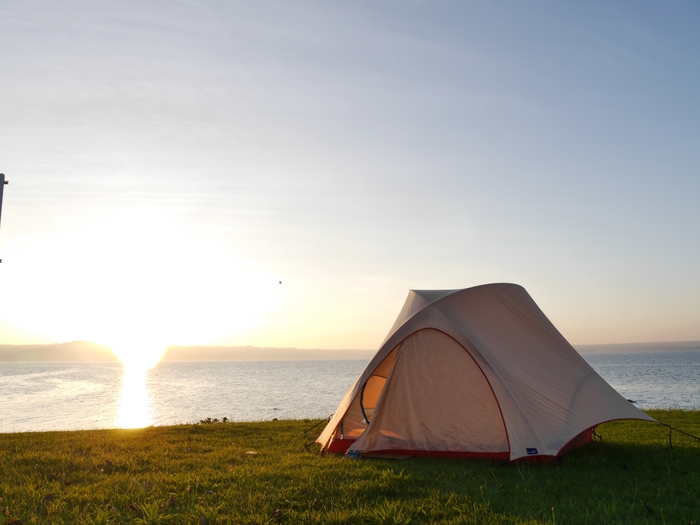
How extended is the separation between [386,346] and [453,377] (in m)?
1.28

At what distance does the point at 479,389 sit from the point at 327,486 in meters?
3.27

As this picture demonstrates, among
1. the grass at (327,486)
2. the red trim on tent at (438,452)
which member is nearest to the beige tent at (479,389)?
the red trim on tent at (438,452)

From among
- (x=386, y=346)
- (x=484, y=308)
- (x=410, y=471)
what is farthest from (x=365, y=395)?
(x=410, y=471)

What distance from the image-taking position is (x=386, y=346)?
9188 millimetres

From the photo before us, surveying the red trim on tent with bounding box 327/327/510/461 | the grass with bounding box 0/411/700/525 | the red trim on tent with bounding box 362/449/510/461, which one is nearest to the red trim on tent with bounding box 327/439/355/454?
the red trim on tent with bounding box 327/327/510/461

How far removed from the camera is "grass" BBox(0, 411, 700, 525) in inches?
210

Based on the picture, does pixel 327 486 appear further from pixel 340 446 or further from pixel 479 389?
pixel 479 389

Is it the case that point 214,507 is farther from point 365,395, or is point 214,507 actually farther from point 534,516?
point 365,395

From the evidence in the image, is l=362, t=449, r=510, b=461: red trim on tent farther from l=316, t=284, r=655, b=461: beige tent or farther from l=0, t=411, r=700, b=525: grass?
l=0, t=411, r=700, b=525: grass

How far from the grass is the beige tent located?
1.26 feet

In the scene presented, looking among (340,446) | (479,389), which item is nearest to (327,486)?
(340,446)

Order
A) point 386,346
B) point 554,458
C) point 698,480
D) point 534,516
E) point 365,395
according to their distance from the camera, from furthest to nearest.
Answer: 1. point 365,395
2. point 386,346
3. point 554,458
4. point 698,480
5. point 534,516

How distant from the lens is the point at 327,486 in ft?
21.0

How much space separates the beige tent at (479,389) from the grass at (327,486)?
15.1 inches
